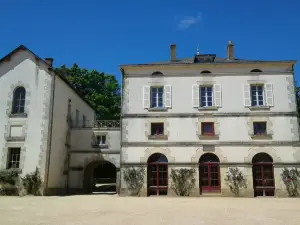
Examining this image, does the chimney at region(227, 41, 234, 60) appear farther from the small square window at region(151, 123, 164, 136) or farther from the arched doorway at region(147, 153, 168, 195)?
the arched doorway at region(147, 153, 168, 195)

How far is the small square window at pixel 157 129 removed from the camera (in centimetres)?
1962

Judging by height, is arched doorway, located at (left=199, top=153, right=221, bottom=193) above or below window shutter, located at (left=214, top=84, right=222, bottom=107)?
below

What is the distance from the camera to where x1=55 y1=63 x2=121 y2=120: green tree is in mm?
34875

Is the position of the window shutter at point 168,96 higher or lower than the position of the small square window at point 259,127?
higher

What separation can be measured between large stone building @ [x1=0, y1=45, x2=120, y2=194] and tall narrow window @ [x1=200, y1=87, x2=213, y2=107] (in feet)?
19.6

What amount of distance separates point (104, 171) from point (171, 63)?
1749 cm

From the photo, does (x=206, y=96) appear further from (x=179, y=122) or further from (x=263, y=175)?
(x=263, y=175)

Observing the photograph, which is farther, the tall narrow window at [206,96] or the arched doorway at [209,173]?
the tall narrow window at [206,96]

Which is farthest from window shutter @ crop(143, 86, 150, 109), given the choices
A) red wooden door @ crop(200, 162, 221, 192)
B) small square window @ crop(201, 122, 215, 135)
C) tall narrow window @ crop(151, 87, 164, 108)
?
red wooden door @ crop(200, 162, 221, 192)

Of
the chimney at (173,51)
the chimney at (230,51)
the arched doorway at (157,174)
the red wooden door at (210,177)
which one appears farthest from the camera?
the chimney at (173,51)

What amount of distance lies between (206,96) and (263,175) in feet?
19.0

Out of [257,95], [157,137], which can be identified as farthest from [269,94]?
[157,137]

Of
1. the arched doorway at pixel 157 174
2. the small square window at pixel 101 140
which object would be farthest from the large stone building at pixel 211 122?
the small square window at pixel 101 140

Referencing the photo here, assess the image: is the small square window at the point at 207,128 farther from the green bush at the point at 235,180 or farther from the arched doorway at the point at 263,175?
the arched doorway at the point at 263,175
